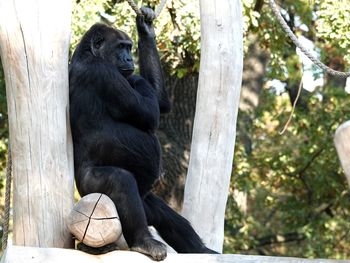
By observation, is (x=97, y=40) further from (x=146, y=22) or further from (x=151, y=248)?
(x=151, y=248)

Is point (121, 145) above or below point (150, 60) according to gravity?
below

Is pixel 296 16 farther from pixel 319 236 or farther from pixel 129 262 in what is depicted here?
pixel 129 262

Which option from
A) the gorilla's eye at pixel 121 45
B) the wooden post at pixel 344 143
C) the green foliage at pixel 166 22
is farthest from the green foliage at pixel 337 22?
the wooden post at pixel 344 143

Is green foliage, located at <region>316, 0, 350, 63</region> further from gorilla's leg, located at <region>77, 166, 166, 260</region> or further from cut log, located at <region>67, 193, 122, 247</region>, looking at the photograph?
cut log, located at <region>67, 193, 122, 247</region>

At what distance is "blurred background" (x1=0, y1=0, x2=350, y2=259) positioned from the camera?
934cm

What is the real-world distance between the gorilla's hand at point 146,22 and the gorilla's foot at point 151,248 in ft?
5.34

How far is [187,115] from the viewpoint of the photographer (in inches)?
442

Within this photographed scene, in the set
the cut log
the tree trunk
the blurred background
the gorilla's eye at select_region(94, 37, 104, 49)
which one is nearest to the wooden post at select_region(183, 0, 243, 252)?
the gorilla's eye at select_region(94, 37, 104, 49)

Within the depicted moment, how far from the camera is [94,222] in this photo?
15.6 feet

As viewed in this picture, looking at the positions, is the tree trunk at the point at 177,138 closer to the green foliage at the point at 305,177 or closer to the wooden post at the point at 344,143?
the green foliage at the point at 305,177

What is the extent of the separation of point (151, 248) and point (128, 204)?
0.31 m

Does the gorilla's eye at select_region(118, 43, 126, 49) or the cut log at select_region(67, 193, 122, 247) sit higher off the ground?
the gorilla's eye at select_region(118, 43, 126, 49)

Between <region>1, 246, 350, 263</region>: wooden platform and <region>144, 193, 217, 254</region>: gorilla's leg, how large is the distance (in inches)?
25.0

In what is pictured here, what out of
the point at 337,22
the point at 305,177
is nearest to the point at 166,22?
the point at 337,22
